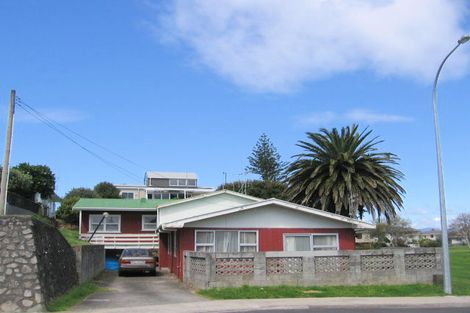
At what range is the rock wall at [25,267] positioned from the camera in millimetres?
14234

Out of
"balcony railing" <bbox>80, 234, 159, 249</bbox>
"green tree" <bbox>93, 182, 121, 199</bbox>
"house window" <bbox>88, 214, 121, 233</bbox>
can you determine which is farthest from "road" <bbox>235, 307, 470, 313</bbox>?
"green tree" <bbox>93, 182, 121, 199</bbox>

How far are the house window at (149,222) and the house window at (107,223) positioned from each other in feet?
6.10

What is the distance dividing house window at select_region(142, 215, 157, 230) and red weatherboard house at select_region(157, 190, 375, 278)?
14648mm

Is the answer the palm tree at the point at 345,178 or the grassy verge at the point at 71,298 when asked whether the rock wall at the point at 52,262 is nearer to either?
the grassy verge at the point at 71,298

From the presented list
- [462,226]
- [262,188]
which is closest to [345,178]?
[262,188]

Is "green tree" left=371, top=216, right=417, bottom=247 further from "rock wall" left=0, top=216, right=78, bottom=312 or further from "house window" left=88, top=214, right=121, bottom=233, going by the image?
"rock wall" left=0, top=216, right=78, bottom=312

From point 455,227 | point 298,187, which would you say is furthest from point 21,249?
point 455,227

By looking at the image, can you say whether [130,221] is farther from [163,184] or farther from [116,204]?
[163,184]

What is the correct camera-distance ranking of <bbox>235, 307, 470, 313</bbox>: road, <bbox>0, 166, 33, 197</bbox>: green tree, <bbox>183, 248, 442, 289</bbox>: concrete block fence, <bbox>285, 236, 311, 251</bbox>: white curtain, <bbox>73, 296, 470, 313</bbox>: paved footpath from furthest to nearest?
<bbox>0, 166, 33, 197</bbox>: green tree → <bbox>285, 236, 311, 251</bbox>: white curtain → <bbox>183, 248, 442, 289</bbox>: concrete block fence → <bbox>73, 296, 470, 313</bbox>: paved footpath → <bbox>235, 307, 470, 313</bbox>: road

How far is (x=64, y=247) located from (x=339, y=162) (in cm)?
2133

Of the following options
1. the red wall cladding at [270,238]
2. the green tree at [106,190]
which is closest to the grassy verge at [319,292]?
the red wall cladding at [270,238]

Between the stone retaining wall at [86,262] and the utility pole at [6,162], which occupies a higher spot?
the utility pole at [6,162]

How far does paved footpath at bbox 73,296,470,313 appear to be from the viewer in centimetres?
1483

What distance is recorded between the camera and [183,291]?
791 inches
